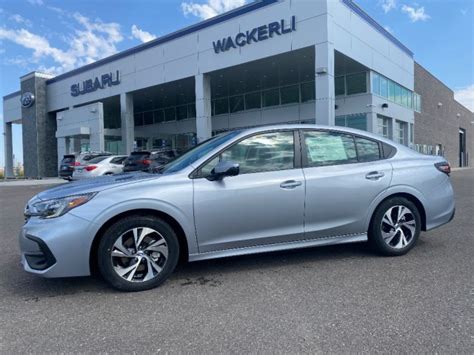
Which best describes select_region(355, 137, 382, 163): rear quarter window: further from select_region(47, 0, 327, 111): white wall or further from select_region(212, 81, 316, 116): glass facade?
select_region(212, 81, 316, 116): glass facade

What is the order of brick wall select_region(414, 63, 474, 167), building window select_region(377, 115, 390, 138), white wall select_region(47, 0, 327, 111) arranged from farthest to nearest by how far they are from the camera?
1. brick wall select_region(414, 63, 474, 167)
2. building window select_region(377, 115, 390, 138)
3. white wall select_region(47, 0, 327, 111)

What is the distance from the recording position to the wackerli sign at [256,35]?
1902cm

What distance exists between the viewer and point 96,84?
30469 mm

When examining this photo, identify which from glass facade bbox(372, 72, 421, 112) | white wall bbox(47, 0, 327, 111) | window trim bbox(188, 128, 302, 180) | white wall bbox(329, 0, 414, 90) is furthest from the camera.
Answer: glass facade bbox(372, 72, 421, 112)

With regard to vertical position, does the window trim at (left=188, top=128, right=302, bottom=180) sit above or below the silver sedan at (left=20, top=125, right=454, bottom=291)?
above

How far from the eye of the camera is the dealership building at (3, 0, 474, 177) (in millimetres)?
19172

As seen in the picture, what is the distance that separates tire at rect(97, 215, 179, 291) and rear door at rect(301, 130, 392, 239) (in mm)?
1557

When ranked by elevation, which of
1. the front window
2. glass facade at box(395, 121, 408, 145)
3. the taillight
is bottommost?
the taillight

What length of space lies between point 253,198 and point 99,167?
13748mm

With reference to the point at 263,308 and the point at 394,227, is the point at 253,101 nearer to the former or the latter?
the point at 394,227

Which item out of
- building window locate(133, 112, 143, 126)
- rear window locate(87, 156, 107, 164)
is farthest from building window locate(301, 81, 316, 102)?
building window locate(133, 112, 143, 126)

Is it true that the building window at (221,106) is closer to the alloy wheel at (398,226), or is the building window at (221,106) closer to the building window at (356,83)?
the building window at (356,83)

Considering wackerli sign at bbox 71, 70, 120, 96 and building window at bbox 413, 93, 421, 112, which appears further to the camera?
building window at bbox 413, 93, 421, 112

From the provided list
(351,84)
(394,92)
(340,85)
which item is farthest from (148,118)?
(394,92)
